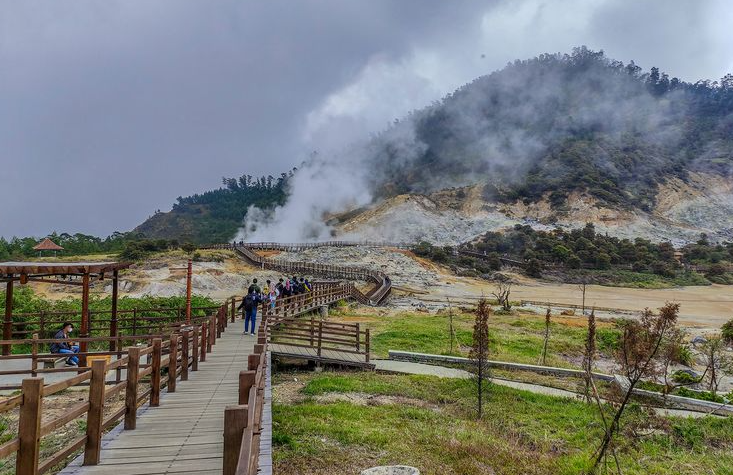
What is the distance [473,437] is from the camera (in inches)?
345

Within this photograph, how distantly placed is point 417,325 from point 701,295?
46.1 meters

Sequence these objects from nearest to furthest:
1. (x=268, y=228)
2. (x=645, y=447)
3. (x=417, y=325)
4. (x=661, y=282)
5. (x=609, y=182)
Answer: (x=645, y=447) → (x=417, y=325) → (x=661, y=282) → (x=609, y=182) → (x=268, y=228)

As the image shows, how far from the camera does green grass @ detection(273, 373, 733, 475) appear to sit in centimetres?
758

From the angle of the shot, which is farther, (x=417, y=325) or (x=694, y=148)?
(x=694, y=148)

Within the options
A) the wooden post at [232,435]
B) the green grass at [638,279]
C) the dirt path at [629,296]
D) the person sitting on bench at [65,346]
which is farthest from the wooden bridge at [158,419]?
the green grass at [638,279]

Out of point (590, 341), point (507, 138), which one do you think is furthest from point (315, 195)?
point (590, 341)

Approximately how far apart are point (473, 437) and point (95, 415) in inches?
247

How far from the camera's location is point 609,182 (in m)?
98.2

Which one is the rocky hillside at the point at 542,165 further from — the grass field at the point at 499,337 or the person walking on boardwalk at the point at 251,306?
the person walking on boardwalk at the point at 251,306

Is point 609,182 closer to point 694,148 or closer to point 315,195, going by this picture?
point 694,148

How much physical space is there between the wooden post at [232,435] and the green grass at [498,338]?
47.5 ft

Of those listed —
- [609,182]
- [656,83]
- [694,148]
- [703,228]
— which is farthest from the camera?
[656,83]

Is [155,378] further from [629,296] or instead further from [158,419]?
[629,296]

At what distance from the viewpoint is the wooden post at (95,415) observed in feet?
17.4
